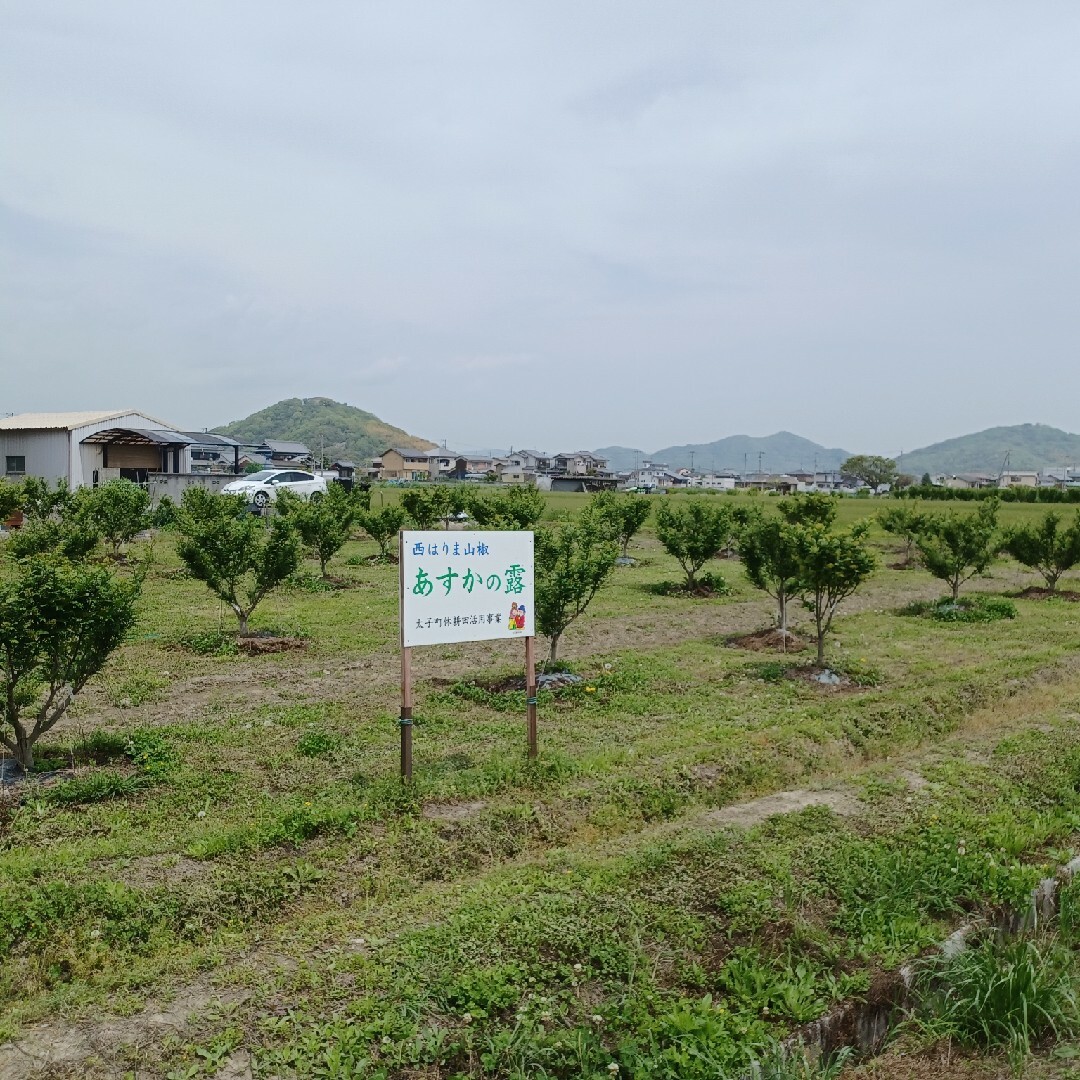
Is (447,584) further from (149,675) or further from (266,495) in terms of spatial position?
(266,495)

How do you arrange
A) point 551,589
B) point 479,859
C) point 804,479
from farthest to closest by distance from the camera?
1. point 804,479
2. point 551,589
3. point 479,859

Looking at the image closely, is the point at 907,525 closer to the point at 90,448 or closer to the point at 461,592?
the point at 461,592

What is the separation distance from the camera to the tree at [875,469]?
114m

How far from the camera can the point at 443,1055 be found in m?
3.70

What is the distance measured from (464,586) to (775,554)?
23.3 ft

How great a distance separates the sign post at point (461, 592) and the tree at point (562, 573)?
2.56 m

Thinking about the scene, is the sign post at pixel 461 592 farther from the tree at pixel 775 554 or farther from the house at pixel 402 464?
the house at pixel 402 464

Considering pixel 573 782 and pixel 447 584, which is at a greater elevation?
pixel 447 584

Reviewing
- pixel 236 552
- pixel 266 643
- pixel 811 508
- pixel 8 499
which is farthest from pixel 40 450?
pixel 811 508

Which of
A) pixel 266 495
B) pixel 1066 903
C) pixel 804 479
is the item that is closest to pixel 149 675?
pixel 1066 903

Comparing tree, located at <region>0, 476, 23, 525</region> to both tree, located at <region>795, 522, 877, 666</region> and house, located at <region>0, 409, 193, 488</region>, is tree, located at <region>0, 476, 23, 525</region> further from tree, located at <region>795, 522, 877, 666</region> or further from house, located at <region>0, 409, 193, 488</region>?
tree, located at <region>795, 522, 877, 666</region>

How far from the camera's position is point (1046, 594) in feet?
62.1

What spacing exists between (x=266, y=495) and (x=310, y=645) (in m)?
18.6

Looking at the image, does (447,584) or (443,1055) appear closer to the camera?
(443,1055)
